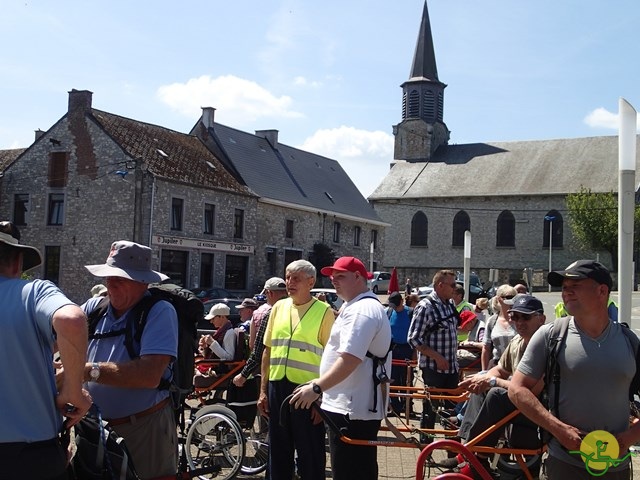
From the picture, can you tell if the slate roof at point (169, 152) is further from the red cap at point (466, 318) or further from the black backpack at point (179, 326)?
the black backpack at point (179, 326)

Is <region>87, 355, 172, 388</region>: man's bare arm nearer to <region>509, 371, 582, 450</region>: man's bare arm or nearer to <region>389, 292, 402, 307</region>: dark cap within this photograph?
<region>509, 371, 582, 450</region>: man's bare arm

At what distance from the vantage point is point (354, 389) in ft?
15.0

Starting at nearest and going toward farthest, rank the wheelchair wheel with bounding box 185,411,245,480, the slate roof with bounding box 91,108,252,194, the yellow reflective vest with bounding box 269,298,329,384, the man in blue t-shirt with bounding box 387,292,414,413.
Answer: the yellow reflective vest with bounding box 269,298,329,384
the wheelchair wheel with bounding box 185,411,245,480
the man in blue t-shirt with bounding box 387,292,414,413
the slate roof with bounding box 91,108,252,194

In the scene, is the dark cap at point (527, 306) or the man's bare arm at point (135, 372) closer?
the man's bare arm at point (135, 372)

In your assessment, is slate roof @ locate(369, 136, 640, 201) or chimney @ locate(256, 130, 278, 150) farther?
slate roof @ locate(369, 136, 640, 201)

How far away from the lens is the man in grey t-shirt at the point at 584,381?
3572mm

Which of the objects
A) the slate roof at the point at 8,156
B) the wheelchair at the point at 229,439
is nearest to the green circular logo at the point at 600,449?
the wheelchair at the point at 229,439

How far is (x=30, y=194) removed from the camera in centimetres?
3553

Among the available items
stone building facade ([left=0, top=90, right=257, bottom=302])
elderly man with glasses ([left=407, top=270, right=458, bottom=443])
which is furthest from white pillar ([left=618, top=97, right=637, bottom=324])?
stone building facade ([left=0, top=90, right=257, bottom=302])

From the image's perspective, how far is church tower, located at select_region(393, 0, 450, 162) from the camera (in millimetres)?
68062

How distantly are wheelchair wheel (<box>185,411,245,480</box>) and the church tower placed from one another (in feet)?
204

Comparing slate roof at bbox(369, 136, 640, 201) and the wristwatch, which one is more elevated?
slate roof at bbox(369, 136, 640, 201)

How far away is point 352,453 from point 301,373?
0.88 m

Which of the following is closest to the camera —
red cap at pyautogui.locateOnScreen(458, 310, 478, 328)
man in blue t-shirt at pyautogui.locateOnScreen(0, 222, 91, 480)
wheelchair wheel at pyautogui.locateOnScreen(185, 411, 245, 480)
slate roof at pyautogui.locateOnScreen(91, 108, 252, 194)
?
man in blue t-shirt at pyautogui.locateOnScreen(0, 222, 91, 480)
